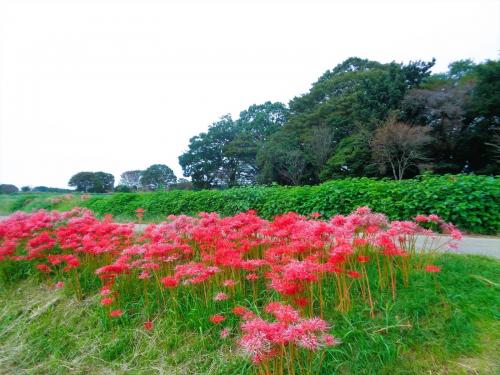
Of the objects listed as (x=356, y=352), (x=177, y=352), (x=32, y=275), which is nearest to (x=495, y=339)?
(x=356, y=352)

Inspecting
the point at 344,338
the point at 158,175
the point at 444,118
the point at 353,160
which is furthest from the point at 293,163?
the point at 158,175

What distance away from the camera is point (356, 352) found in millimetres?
1846

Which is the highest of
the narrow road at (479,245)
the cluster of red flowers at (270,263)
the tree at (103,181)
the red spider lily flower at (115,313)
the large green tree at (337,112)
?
the large green tree at (337,112)

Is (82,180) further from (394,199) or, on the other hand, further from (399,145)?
(394,199)

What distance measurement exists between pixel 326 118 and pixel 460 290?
23.8m

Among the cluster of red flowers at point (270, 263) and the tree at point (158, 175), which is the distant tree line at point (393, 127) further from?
the tree at point (158, 175)

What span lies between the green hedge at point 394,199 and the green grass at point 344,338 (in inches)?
96.3

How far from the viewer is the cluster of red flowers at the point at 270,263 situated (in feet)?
5.98

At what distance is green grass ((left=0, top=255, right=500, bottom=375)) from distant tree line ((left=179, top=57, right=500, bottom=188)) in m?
16.0

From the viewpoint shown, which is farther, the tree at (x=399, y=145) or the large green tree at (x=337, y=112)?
the large green tree at (x=337, y=112)

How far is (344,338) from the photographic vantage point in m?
1.94

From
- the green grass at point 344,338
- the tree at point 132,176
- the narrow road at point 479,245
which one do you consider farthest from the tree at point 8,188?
the narrow road at point 479,245

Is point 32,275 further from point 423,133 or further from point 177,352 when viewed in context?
point 423,133

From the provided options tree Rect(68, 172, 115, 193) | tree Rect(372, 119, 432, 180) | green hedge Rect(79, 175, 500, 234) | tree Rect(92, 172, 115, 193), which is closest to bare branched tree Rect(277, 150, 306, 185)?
tree Rect(372, 119, 432, 180)
